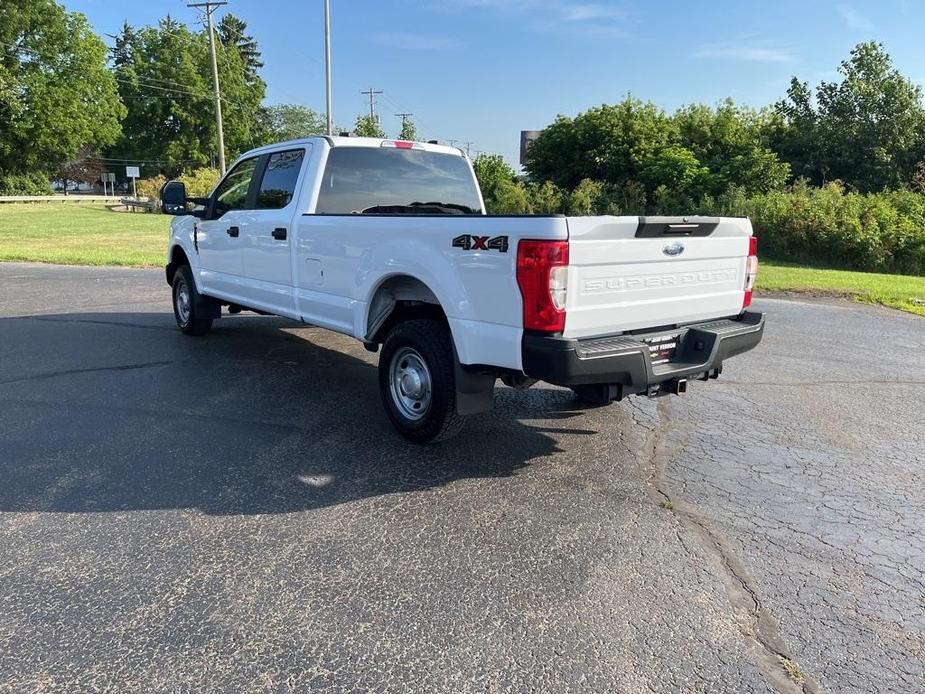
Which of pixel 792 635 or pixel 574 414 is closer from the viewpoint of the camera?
pixel 792 635

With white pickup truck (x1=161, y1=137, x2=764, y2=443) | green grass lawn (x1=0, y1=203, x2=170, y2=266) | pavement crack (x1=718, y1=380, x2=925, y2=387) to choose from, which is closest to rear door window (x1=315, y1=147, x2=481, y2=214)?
white pickup truck (x1=161, y1=137, x2=764, y2=443)

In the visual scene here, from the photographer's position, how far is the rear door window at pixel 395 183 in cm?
571

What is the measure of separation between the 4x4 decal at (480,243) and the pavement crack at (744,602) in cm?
167

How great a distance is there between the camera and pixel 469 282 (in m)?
3.88

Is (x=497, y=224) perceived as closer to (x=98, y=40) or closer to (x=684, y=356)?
(x=684, y=356)

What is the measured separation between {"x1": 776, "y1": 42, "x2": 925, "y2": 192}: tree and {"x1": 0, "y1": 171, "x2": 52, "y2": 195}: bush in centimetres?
6020

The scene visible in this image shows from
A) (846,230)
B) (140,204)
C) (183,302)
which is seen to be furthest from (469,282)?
(140,204)

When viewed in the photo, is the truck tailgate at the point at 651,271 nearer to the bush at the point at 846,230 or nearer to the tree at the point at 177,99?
the bush at the point at 846,230

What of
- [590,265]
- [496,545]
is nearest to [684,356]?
[590,265]

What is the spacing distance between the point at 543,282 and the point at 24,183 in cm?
7070

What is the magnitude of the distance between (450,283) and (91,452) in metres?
2.56

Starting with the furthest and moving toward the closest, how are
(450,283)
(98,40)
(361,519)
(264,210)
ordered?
1. (98,40)
2. (264,210)
3. (450,283)
4. (361,519)

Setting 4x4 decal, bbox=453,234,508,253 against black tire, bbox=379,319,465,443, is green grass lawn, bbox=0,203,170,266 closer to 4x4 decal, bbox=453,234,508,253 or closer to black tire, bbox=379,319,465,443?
black tire, bbox=379,319,465,443

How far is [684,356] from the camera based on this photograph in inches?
165
